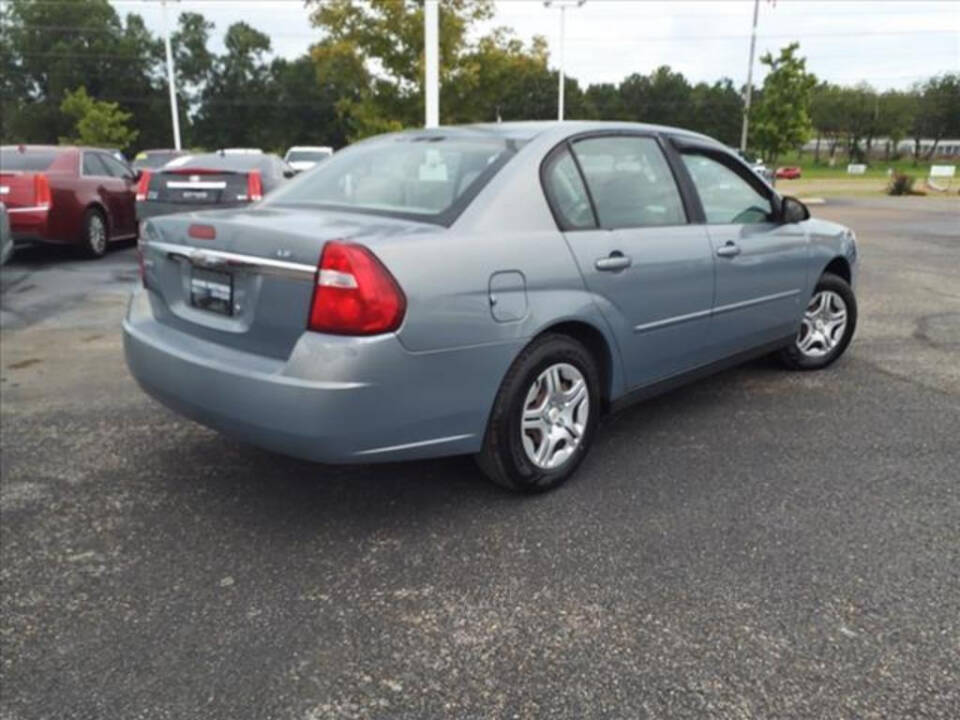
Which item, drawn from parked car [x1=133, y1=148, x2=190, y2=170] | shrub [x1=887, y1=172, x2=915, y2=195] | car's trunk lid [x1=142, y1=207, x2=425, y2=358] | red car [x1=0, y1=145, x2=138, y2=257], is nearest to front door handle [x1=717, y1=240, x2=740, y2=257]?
car's trunk lid [x1=142, y1=207, x2=425, y2=358]

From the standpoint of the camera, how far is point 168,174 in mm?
9594

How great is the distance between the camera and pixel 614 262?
3.47 m

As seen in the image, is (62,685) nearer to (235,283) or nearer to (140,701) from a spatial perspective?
(140,701)

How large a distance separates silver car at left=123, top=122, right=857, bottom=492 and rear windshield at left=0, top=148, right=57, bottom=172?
7.90 m

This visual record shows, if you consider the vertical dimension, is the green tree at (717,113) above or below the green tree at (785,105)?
above

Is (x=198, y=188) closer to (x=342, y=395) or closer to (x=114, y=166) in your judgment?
(x=114, y=166)

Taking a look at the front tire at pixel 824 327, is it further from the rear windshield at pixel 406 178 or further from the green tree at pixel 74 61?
the green tree at pixel 74 61

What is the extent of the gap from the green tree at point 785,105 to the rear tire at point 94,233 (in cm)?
2308

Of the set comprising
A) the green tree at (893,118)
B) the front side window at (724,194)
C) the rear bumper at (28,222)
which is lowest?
A: the rear bumper at (28,222)

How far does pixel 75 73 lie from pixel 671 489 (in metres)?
81.3

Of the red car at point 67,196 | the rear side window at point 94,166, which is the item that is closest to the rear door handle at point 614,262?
the red car at point 67,196

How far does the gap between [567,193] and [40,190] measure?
858cm

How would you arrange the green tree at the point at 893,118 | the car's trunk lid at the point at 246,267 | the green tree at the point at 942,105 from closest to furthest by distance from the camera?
the car's trunk lid at the point at 246,267
the green tree at the point at 942,105
the green tree at the point at 893,118

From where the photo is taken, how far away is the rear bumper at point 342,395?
271cm
